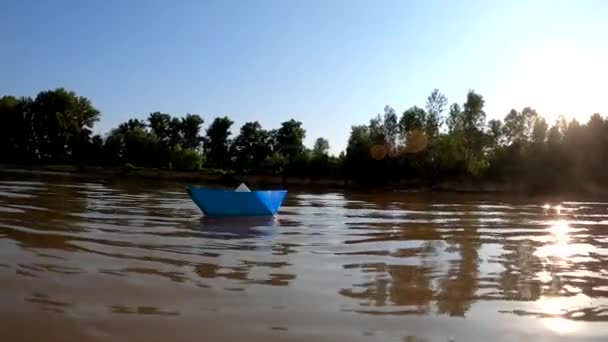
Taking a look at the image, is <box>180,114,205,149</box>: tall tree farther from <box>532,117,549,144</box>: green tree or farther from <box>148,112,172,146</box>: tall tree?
<box>532,117,549,144</box>: green tree

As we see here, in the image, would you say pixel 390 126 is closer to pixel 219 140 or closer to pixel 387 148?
pixel 387 148

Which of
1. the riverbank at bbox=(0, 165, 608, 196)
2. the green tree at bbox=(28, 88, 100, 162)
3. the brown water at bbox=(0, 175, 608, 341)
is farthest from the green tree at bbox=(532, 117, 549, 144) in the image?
the green tree at bbox=(28, 88, 100, 162)

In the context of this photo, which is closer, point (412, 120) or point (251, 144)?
point (412, 120)

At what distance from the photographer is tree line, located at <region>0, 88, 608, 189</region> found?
188 feet

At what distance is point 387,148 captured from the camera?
206 ft

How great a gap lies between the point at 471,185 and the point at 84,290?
5312cm

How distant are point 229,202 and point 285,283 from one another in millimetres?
8309

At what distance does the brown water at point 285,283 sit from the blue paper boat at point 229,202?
1225 millimetres

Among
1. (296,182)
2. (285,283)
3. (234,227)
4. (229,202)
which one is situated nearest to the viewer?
(285,283)

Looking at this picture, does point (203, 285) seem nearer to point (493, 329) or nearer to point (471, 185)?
point (493, 329)

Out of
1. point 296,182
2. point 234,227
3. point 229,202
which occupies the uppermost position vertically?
point 229,202

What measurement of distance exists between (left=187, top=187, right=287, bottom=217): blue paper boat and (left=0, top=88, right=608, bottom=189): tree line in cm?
4451

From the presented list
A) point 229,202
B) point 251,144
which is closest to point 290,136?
point 251,144

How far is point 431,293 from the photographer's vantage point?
7168 mm
